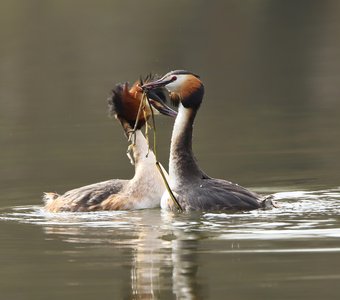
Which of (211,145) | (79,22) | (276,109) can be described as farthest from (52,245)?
(79,22)

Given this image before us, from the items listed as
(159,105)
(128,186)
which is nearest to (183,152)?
(128,186)

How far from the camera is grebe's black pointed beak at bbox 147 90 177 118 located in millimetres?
15516

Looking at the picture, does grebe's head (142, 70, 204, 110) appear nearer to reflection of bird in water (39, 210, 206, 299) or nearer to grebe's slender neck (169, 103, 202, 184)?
grebe's slender neck (169, 103, 202, 184)

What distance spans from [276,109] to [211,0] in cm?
2553

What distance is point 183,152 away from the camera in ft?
48.6

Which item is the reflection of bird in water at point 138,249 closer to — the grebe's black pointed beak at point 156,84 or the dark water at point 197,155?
the dark water at point 197,155

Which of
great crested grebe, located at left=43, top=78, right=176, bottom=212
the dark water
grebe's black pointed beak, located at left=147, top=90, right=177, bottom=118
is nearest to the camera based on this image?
the dark water

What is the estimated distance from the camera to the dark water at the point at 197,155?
1130 cm

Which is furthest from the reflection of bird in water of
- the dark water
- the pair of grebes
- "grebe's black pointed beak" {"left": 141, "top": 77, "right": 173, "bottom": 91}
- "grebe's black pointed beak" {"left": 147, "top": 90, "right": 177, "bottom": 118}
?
"grebe's black pointed beak" {"left": 141, "top": 77, "right": 173, "bottom": 91}

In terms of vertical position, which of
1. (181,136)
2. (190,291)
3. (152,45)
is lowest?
(190,291)

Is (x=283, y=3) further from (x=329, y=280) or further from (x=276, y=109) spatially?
(x=329, y=280)

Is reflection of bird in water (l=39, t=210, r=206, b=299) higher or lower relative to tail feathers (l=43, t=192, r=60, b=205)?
lower

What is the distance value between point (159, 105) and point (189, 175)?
1.23m

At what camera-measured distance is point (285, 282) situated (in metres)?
10.8
